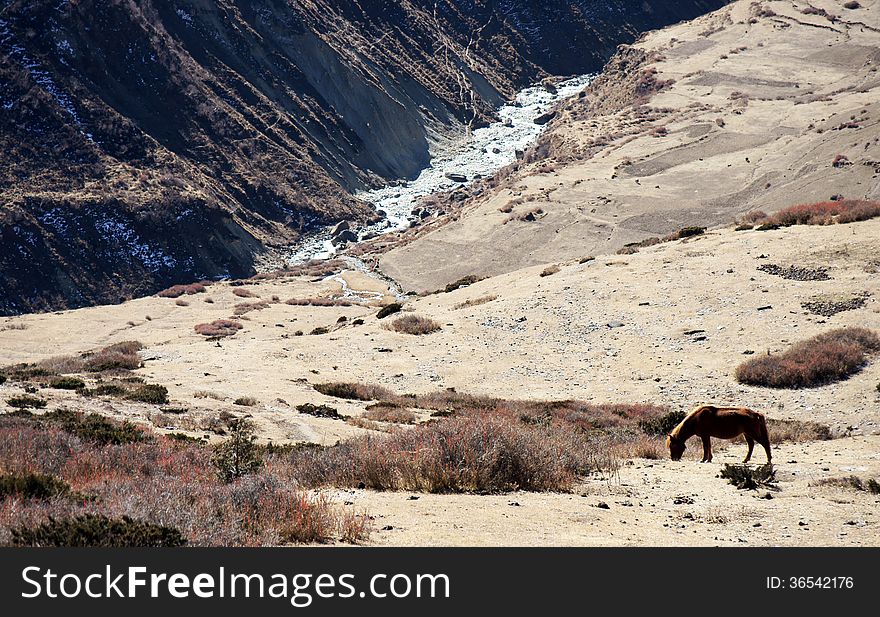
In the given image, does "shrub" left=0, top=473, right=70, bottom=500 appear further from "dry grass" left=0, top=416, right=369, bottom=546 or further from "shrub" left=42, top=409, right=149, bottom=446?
"shrub" left=42, top=409, right=149, bottom=446

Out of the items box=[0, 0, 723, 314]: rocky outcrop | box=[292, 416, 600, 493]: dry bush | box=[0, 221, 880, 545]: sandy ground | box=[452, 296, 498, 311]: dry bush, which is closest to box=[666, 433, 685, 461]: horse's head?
box=[0, 221, 880, 545]: sandy ground

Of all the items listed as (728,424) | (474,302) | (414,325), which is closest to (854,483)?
(728,424)

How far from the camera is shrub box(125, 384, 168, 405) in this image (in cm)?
1666

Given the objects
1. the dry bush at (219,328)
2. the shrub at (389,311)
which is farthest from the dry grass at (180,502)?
the dry bush at (219,328)

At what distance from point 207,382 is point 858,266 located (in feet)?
69.3

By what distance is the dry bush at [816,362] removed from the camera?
18.1 m

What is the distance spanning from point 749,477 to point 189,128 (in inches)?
2829

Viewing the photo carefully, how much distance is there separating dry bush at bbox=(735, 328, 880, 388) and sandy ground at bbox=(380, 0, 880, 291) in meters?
26.8

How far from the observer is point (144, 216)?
194 ft

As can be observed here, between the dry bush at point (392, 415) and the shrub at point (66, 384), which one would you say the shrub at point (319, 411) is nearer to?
the dry bush at point (392, 415)

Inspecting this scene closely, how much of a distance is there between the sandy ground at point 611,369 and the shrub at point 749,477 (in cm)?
18

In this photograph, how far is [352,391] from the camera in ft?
70.0

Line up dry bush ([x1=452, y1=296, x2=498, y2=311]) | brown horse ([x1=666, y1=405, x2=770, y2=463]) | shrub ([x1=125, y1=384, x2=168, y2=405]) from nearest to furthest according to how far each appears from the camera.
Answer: brown horse ([x1=666, y1=405, x2=770, y2=463])
shrub ([x1=125, y1=384, x2=168, y2=405])
dry bush ([x1=452, y1=296, x2=498, y2=311])

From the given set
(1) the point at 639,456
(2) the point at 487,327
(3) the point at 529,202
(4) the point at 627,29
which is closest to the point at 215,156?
(3) the point at 529,202
